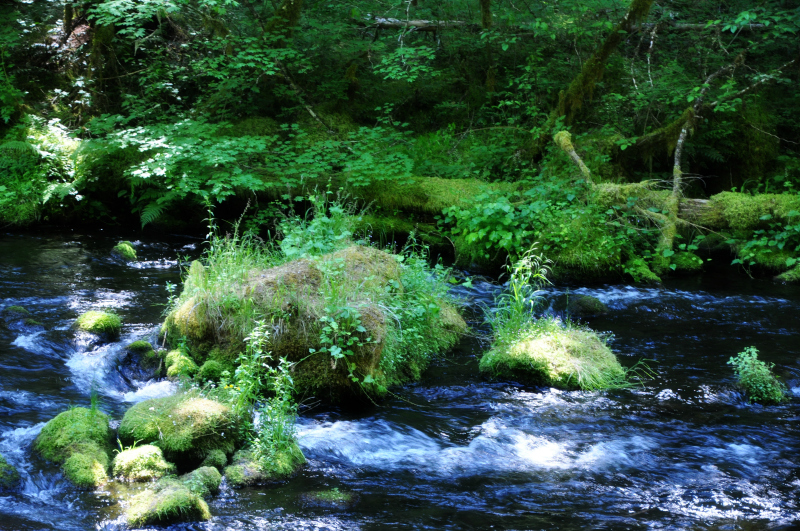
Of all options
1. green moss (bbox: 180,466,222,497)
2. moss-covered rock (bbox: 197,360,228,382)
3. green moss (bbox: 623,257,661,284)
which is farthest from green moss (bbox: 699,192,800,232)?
green moss (bbox: 180,466,222,497)

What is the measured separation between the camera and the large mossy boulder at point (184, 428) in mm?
4348

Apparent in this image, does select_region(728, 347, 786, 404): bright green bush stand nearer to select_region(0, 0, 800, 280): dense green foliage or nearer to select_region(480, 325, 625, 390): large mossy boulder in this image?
select_region(480, 325, 625, 390): large mossy boulder

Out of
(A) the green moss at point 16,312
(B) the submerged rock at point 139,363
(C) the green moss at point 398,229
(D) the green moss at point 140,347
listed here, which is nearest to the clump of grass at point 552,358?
(B) the submerged rock at point 139,363

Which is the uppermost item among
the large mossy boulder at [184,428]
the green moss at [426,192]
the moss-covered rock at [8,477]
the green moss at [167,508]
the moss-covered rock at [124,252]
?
the green moss at [426,192]

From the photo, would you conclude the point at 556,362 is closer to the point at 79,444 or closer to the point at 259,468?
the point at 259,468

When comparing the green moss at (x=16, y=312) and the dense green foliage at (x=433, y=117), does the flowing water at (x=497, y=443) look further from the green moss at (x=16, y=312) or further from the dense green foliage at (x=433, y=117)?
the dense green foliage at (x=433, y=117)

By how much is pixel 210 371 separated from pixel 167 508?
1.96m

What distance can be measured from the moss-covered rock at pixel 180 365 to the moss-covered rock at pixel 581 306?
4545 mm

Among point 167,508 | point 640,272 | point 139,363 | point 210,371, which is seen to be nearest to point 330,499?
point 167,508

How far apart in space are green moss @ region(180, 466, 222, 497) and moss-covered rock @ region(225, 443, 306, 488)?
4.4 inches

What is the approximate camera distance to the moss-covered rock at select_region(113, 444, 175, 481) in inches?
162

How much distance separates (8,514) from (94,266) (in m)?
6.18

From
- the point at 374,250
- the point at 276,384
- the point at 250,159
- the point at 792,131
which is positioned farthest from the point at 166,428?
the point at 792,131

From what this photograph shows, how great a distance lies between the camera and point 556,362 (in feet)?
19.6
